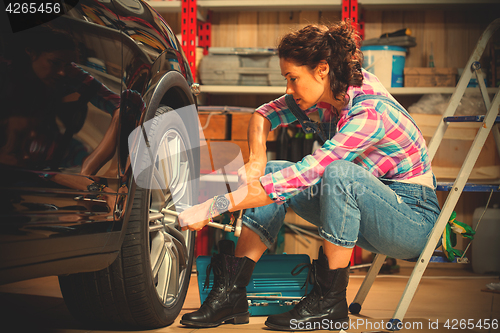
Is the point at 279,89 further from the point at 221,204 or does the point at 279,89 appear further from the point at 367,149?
the point at 221,204

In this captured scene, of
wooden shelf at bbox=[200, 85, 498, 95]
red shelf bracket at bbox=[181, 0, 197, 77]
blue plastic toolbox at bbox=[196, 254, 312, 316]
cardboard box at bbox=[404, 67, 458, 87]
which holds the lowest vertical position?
blue plastic toolbox at bbox=[196, 254, 312, 316]

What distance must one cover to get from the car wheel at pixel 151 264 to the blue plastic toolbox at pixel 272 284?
0.31 ft

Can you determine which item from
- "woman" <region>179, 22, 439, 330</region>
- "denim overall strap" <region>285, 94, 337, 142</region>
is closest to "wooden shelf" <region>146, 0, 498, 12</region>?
"denim overall strap" <region>285, 94, 337, 142</region>

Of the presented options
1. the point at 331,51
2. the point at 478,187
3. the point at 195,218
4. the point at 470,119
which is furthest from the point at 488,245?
the point at 195,218

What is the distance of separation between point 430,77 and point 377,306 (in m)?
1.53

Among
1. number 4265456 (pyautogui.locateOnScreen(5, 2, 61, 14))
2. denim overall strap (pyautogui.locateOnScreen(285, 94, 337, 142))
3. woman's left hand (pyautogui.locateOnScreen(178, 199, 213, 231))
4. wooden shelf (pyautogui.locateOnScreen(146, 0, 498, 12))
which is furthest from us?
wooden shelf (pyautogui.locateOnScreen(146, 0, 498, 12))

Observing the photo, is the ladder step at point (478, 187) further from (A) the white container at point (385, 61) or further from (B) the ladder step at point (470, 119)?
(A) the white container at point (385, 61)

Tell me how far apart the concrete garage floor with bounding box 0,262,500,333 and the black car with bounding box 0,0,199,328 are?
208 mm

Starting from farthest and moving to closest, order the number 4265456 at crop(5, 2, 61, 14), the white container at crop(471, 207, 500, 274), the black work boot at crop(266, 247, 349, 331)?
the white container at crop(471, 207, 500, 274)
the black work boot at crop(266, 247, 349, 331)
the number 4265456 at crop(5, 2, 61, 14)

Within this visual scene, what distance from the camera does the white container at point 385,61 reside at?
2627mm

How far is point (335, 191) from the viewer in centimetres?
121

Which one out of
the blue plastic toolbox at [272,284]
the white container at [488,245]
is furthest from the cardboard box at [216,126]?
the white container at [488,245]

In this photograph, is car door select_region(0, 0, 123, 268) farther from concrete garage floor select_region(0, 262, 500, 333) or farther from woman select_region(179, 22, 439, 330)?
concrete garage floor select_region(0, 262, 500, 333)

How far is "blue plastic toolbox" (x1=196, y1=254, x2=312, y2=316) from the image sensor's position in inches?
56.8
